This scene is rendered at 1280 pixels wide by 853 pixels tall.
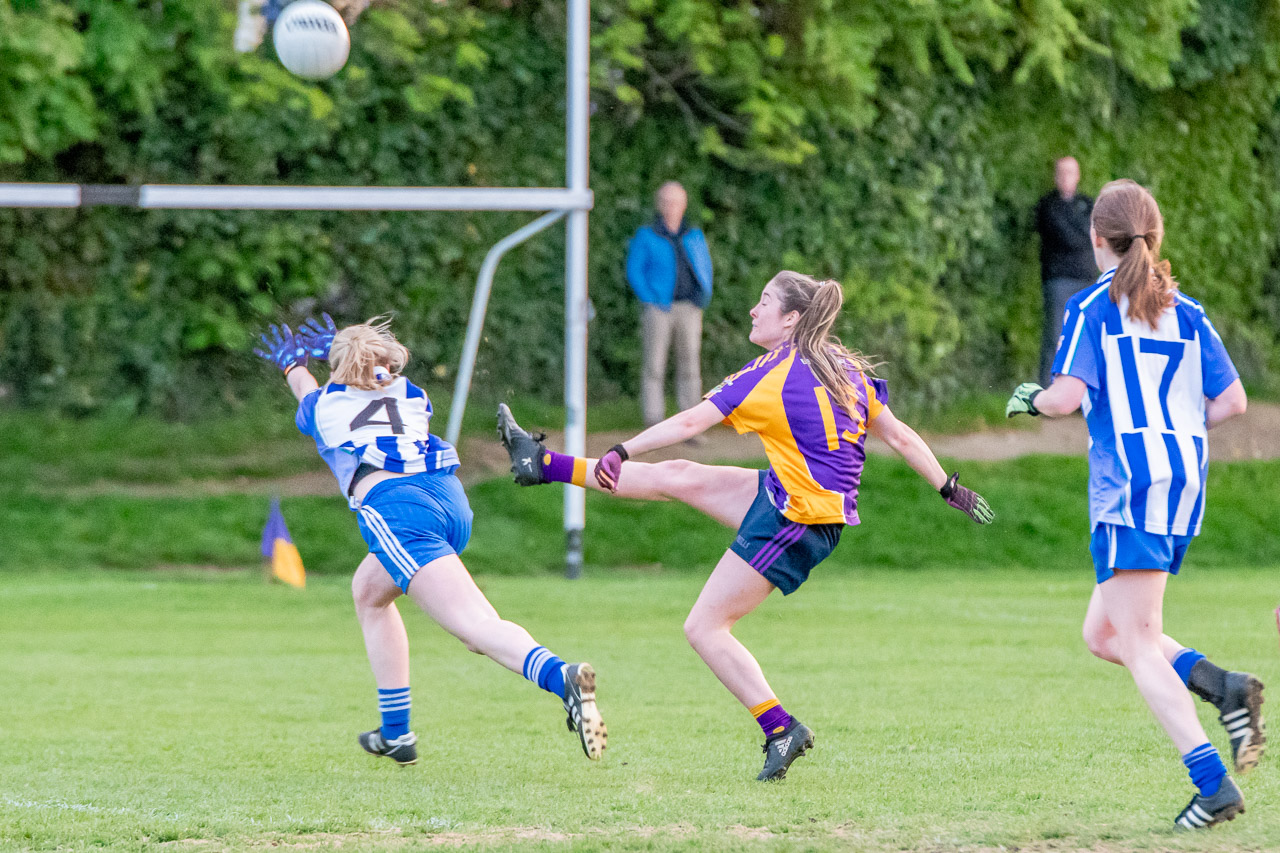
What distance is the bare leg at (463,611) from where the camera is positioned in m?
4.98

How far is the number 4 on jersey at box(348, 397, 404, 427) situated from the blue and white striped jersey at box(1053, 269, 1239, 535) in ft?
7.03

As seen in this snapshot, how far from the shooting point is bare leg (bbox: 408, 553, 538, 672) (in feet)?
16.3

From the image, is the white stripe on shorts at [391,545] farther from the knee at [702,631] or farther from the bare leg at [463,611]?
the knee at [702,631]

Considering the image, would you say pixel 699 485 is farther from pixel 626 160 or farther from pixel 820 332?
pixel 626 160

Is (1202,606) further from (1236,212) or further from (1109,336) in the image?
(1236,212)

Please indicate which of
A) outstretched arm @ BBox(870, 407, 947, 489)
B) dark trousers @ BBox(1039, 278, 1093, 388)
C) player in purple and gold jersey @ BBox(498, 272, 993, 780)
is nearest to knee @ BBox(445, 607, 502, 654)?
player in purple and gold jersey @ BBox(498, 272, 993, 780)

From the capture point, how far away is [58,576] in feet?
36.1

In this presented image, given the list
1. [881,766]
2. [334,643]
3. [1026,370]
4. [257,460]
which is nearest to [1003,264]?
[1026,370]

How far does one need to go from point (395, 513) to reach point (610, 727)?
1560 millimetres

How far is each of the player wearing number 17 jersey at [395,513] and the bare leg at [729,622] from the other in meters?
0.53

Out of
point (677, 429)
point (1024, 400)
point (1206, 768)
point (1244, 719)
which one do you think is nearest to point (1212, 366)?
point (1024, 400)

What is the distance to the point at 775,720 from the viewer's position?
516 centimetres

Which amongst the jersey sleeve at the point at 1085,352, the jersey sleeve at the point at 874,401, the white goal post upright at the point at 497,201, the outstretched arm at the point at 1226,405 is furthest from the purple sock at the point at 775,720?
the white goal post upright at the point at 497,201

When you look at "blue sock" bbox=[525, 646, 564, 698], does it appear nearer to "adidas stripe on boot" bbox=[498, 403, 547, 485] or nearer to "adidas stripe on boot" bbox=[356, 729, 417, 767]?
"adidas stripe on boot" bbox=[498, 403, 547, 485]
